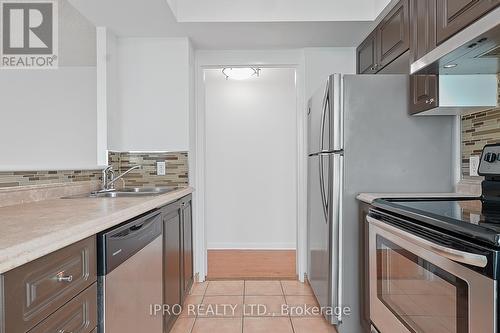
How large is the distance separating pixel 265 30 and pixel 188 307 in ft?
7.42

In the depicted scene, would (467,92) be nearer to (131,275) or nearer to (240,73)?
(131,275)

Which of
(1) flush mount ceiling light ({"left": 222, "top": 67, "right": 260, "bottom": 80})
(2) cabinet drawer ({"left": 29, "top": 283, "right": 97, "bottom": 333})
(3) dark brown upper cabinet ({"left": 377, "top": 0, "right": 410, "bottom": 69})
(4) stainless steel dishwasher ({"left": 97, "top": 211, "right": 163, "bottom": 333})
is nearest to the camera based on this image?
(2) cabinet drawer ({"left": 29, "top": 283, "right": 97, "bottom": 333})

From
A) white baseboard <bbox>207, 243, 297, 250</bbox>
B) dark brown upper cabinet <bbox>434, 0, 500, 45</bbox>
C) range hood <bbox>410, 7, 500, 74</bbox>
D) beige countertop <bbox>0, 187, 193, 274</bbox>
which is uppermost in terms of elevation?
dark brown upper cabinet <bbox>434, 0, 500, 45</bbox>

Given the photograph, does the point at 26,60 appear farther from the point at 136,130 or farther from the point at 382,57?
the point at 382,57

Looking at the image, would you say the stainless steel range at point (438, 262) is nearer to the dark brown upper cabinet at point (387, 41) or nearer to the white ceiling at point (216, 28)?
the dark brown upper cabinet at point (387, 41)

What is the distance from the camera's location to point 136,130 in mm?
3135

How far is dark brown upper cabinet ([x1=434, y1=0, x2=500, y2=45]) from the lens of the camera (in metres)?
1.34

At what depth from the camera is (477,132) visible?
207 centimetres

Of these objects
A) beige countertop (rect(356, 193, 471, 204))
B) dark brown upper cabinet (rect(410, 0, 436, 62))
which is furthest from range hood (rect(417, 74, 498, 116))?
beige countertop (rect(356, 193, 471, 204))

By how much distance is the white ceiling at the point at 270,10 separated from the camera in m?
2.74

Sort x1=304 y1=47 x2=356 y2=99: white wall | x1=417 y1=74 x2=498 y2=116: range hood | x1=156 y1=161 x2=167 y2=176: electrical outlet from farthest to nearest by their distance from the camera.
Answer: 1. x1=304 y1=47 x2=356 y2=99: white wall
2. x1=156 y1=161 x2=167 y2=176: electrical outlet
3. x1=417 y1=74 x2=498 y2=116: range hood

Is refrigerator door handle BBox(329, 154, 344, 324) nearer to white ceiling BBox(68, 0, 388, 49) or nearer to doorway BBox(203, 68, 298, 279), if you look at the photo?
white ceiling BBox(68, 0, 388, 49)

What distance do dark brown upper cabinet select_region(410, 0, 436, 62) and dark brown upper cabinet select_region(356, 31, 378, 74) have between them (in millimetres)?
924

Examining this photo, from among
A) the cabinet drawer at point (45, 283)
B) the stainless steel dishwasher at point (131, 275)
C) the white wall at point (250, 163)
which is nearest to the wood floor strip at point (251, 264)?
the white wall at point (250, 163)
